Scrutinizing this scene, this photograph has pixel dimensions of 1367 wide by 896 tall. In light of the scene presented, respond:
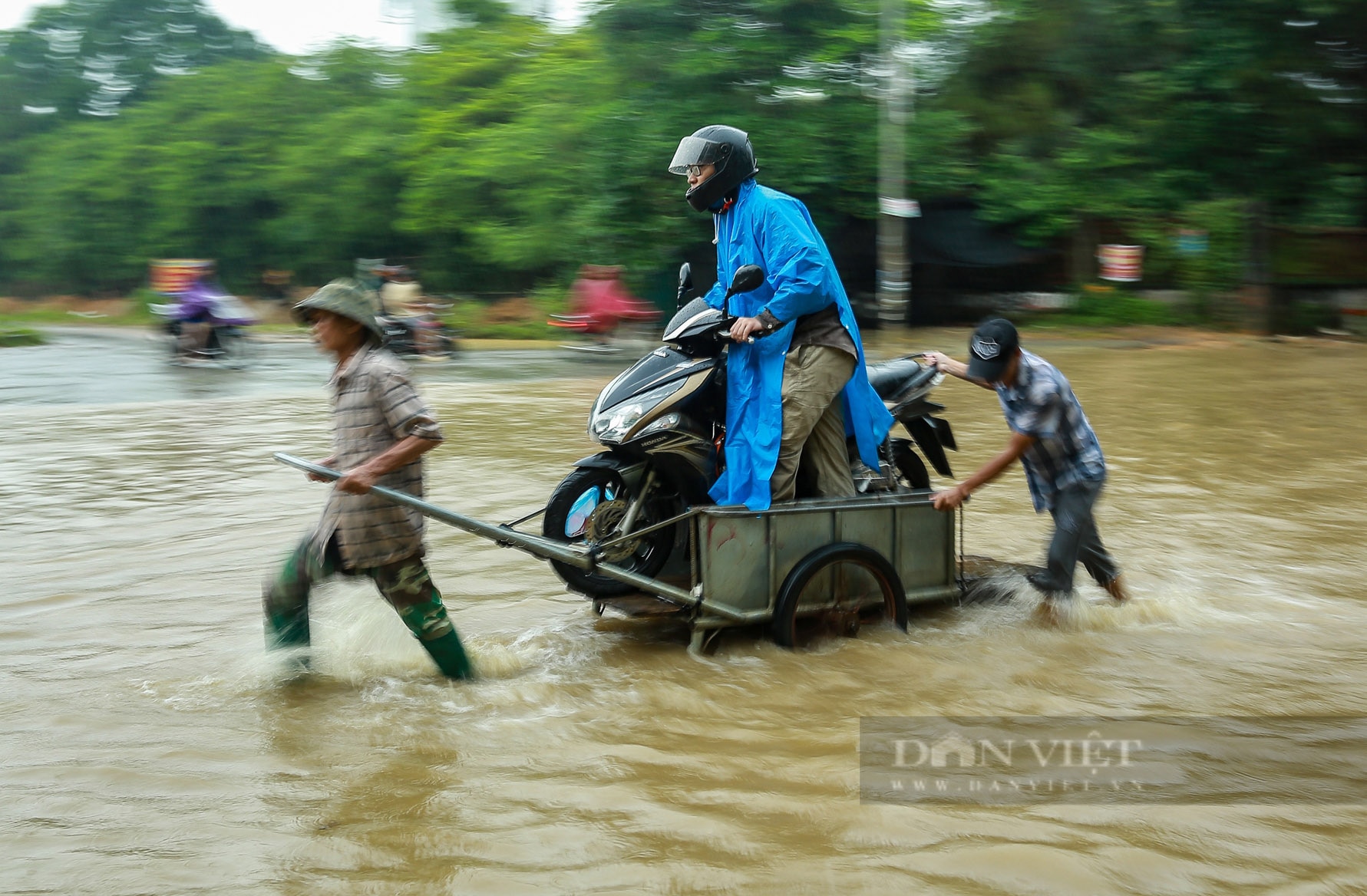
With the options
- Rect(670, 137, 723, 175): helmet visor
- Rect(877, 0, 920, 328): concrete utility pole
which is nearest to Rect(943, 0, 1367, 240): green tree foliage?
Rect(877, 0, 920, 328): concrete utility pole

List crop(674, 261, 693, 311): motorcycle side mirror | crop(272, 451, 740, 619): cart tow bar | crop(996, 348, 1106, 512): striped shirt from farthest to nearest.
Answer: crop(674, 261, 693, 311): motorcycle side mirror
crop(996, 348, 1106, 512): striped shirt
crop(272, 451, 740, 619): cart tow bar

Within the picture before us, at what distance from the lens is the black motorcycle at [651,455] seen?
15.3 feet

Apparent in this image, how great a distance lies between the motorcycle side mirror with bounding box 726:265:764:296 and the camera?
173 inches

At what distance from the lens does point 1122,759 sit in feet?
12.5

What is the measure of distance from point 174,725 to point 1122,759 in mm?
2998

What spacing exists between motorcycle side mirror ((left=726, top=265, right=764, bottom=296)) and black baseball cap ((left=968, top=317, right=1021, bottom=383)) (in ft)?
3.06

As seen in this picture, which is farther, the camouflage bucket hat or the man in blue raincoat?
the man in blue raincoat

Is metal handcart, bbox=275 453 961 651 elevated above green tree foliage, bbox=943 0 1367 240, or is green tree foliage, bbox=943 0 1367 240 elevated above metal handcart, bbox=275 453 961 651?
green tree foliage, bbox=943 0 1367 240

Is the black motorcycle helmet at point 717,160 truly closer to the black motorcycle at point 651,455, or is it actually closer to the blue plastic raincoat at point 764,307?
the blue plastic raincoat at point 764,307

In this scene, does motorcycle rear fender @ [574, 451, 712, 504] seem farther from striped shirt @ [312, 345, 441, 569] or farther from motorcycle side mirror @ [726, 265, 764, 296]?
striped shirt @ [312, 345, 441, 569]

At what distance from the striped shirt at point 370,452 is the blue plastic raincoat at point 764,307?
1155 mm

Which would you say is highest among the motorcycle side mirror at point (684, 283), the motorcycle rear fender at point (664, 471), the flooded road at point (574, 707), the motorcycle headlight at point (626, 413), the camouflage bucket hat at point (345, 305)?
the camouflage bucket hat at point (345, 305)

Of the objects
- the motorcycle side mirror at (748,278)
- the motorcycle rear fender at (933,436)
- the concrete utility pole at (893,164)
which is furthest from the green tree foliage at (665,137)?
the motorcycle side mirror at (748,278)

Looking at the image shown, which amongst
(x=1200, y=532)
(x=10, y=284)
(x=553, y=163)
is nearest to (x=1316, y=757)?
(x=1200, y=532)
